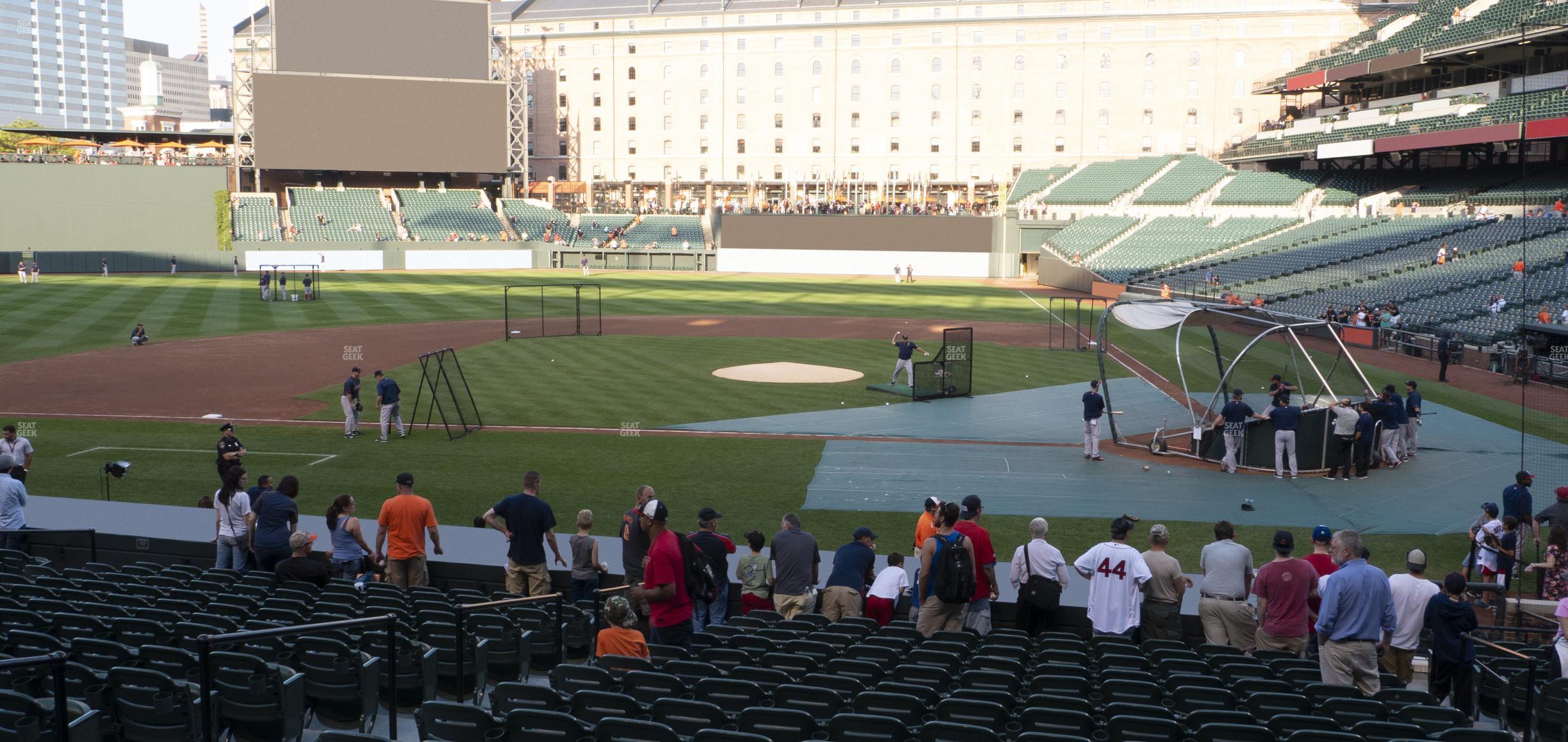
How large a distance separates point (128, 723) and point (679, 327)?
38.4 m

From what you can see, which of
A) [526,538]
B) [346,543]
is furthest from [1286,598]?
[346,543]

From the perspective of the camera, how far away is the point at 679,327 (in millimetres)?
46344

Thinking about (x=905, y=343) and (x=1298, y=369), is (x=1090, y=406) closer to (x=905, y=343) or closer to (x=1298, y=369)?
(x=1298, y=369)

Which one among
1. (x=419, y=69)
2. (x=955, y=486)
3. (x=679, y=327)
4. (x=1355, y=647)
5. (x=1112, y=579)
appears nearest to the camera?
(x=1355, y=647)

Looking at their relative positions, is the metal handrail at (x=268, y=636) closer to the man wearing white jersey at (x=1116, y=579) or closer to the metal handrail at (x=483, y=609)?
the metal handrail at (x=483, y=609)

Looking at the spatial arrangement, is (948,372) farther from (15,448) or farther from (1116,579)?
(15,448)

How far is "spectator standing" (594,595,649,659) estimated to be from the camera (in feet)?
30.7

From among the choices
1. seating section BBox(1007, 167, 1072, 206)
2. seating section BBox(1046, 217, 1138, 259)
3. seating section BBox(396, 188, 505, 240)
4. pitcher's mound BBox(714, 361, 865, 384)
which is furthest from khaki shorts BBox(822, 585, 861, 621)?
seating section BBox(1007, 167, 1072, 206)

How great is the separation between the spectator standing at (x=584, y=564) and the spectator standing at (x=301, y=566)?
2.63 meters

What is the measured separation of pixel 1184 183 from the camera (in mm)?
78250

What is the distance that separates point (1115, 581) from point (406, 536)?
7721 mm

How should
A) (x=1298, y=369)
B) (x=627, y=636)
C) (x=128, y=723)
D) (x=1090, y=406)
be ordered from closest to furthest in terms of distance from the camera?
(x=128, y=723) < (x=627, y=636) < (x=1090, y=406) < (x=1298, y=369)

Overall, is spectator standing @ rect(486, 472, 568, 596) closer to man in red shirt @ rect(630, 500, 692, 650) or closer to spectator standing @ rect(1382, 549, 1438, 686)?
man in red shirt @ rect(630, 500, 692, 650)

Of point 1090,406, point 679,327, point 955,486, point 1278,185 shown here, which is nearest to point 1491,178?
point 1278,185
